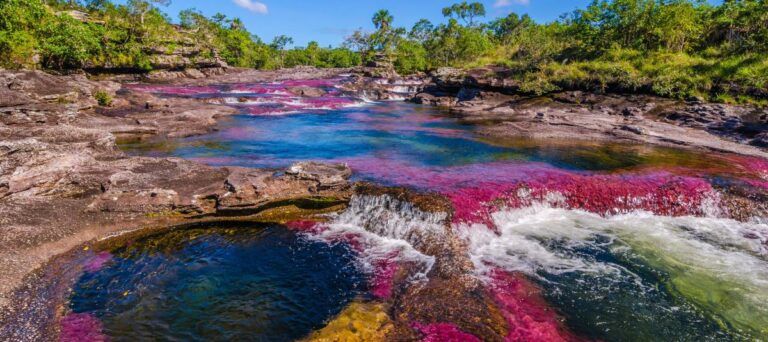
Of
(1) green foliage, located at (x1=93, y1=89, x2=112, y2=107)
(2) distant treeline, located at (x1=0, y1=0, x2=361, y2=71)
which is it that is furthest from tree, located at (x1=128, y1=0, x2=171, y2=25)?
(1) green foliage, located at (x1=93, y1=89, x2=112, y2=107)

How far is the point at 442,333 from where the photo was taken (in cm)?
733

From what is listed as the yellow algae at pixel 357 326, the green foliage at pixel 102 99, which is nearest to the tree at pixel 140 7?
the green foliage at pixel 102 99

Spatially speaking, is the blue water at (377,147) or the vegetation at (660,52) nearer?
the blue water at (377,147)

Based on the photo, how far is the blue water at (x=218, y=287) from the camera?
24.7 feet

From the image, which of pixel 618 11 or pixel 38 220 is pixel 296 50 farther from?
pixel 38 220

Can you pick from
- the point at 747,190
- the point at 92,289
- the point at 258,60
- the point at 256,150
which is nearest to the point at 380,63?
the point at 258,60

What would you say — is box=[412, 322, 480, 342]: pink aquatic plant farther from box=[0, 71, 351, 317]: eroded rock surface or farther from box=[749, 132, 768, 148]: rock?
box=[749, 132, 768, 148]: rock

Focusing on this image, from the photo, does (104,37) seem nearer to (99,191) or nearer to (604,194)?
(99,191)

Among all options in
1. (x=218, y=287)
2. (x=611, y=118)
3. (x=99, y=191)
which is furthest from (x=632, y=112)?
(x=99, y=191)

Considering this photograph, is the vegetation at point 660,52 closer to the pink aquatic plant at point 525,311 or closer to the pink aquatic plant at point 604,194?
the pink aquatic plant at point 604,194

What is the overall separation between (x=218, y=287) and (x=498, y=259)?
7454mm

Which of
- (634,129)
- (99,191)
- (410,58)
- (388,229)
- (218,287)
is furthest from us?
(410,58)

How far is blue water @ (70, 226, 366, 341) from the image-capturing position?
296 inches

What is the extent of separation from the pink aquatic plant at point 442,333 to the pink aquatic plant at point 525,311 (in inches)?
32.3
